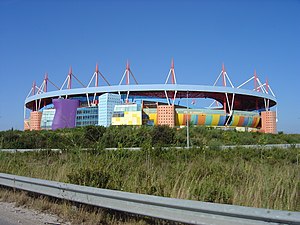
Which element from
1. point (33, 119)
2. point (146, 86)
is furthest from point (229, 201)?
point (33, 119)

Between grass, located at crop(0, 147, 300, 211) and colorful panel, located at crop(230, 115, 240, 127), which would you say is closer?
grass, located at crop(0, 147, 300, 211)

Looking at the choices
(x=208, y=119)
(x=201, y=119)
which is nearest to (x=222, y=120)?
(x=208, y=119)

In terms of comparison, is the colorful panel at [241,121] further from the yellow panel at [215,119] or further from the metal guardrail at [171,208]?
the metal guardrail at [171,208]

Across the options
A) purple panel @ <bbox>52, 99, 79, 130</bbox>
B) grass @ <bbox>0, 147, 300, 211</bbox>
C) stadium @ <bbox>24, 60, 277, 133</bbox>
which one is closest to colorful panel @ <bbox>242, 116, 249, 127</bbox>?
stadium @ <bbox>24, 60, 277, 133</bbox>

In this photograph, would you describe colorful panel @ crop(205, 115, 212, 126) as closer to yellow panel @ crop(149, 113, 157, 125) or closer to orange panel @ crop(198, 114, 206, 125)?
orange panel @ crop(198, 114, 206, 125)

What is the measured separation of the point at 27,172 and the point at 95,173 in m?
3.60

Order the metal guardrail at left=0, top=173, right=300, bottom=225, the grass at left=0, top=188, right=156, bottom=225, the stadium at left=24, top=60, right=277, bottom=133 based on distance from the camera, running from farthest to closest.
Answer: the stadium at left=24, top=60, right=277, bottom=133
the grass at left=0, top=188, right=156, bottom=225
the metal guardrail at left=0, top=173, right=300, bottom=225

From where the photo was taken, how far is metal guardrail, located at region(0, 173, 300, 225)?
3.40 m

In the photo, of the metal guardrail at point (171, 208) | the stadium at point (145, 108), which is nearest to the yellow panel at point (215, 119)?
the stadium at point (145, 108)

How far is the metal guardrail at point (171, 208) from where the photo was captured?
3399 mm

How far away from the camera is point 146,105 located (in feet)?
214

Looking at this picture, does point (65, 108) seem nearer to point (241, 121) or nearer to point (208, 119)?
point (208, 119)

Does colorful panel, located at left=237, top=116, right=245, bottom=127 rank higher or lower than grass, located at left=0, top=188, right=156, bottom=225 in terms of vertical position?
higher

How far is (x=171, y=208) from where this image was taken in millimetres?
4188
